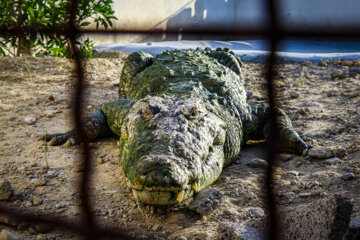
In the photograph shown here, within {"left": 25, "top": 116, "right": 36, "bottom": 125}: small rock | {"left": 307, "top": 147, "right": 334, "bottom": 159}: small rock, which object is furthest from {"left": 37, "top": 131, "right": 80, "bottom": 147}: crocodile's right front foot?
{"left": 307, "top": 147, "right": 334, "bottom": 159}: small rock

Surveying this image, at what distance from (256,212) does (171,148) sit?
589mm

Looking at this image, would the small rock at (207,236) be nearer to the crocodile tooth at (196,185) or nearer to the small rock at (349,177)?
the crocodile tooth at (196,185)

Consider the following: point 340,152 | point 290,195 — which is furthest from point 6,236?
point 340,152

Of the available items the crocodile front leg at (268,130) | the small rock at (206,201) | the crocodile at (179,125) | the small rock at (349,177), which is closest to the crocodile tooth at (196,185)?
the crocodile at (179,125)

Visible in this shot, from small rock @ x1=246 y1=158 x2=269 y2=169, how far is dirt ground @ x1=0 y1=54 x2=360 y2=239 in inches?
1.9

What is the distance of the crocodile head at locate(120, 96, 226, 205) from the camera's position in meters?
1.70

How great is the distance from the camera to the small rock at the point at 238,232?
1.48 metres

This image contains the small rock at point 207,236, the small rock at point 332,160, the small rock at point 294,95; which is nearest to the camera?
the small rock at point 207,236

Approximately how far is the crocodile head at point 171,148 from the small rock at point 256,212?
0.31 metres

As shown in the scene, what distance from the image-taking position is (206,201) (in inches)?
78.2

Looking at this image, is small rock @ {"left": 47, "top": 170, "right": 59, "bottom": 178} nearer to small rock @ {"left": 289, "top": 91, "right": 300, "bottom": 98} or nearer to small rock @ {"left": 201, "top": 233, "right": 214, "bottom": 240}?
small rock @ {"left": 201, "top": 233, "right": 214, "bottom": 240}

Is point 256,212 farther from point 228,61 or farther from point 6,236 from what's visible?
point 228,61

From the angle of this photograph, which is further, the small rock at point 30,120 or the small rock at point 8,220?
the small rock at point 30,120

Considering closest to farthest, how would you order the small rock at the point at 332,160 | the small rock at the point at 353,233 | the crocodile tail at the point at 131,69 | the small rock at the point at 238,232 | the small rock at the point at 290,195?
1. the small rock at the point at 353,233
2. the small rock at the point at 238,232
3. the small rock at the point at 290,195
4. the small rock at the point at 332,160
5. the crocodile tail at the point at 131,69
